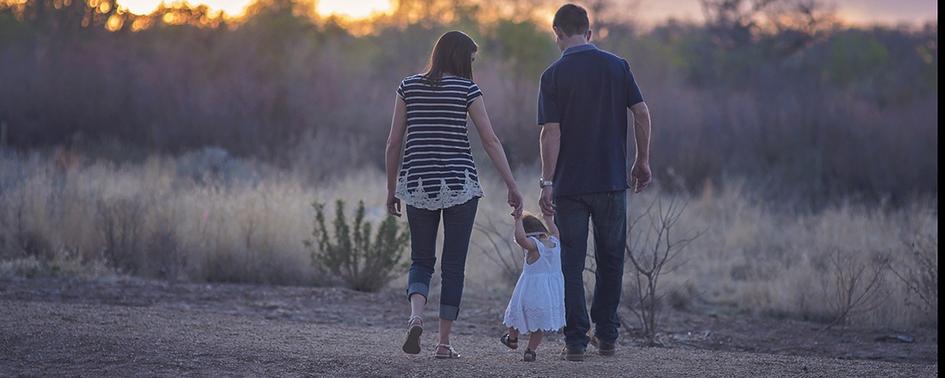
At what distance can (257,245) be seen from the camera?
12062mm

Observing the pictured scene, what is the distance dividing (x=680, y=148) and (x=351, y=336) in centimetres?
1618

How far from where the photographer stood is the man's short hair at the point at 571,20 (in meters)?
6.72

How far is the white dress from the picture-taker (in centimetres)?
662

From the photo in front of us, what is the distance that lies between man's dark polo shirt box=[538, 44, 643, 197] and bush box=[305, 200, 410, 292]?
15.2ft

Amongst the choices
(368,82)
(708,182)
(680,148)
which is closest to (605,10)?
(368,82)

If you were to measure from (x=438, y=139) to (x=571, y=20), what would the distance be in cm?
102

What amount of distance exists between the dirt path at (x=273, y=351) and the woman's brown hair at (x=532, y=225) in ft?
2.30

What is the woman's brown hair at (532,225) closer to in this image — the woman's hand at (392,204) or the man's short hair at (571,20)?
the woman's hand at (392,204)

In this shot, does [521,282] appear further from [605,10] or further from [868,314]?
[605,10]

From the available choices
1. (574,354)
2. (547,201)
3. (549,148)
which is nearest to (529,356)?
(574,354)

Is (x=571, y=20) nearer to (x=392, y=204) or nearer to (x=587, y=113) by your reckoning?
(x=587, y=113)

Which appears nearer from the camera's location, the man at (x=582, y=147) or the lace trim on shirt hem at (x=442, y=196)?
the lace trim on shirt hem at (x=442, y=196)

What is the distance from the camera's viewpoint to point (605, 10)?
1938 inches

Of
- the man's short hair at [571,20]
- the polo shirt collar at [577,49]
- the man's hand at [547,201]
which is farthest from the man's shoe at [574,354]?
the man's short hair at [571,20]
